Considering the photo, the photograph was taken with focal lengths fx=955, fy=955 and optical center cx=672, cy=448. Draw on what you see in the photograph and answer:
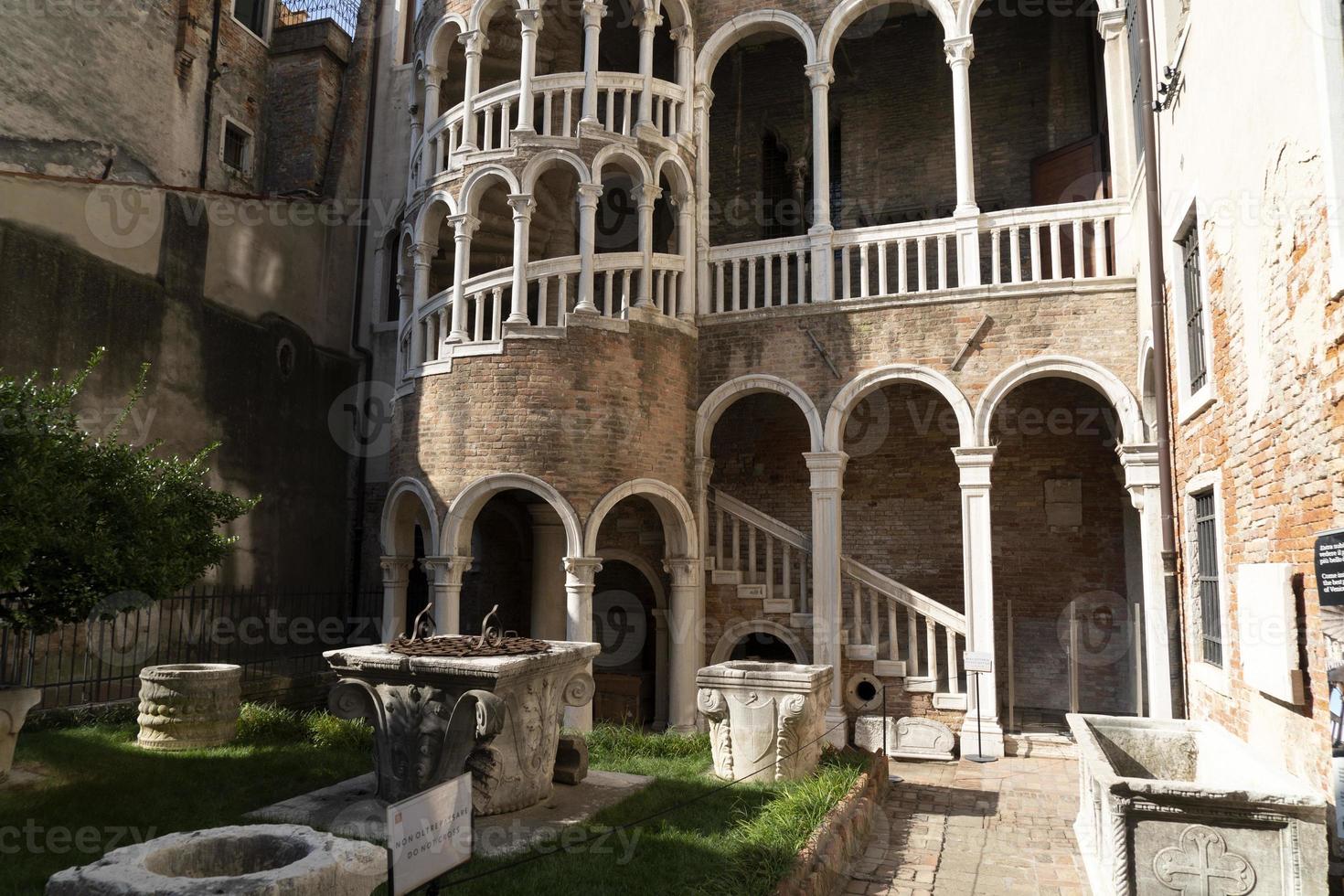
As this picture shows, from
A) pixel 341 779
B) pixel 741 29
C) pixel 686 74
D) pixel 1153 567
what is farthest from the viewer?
pixel 741 29

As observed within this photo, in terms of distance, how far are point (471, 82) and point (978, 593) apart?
9335mm

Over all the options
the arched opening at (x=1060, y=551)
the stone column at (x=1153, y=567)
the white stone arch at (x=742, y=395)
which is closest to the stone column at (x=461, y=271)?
the white stone arch at (x=742, y=395)

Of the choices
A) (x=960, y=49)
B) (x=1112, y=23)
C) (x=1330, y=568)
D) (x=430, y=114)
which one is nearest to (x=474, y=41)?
(x=430, y=114)

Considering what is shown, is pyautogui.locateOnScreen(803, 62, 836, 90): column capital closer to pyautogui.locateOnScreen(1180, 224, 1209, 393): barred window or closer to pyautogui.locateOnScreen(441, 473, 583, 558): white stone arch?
pyautogui.locateOnScreen(1180, 224, 1209, 393): barred window

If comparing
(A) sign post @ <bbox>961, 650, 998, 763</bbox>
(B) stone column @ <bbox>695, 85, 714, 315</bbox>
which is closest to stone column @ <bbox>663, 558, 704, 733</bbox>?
(A) sign post @ <bbox>961, 650, 998, 763</bbox>

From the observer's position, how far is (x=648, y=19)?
1286 cm

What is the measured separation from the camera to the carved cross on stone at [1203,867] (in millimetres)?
4887

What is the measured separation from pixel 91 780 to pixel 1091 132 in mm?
15120

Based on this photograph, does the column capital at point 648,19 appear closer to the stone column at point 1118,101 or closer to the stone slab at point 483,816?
the stone column at point 1118,101

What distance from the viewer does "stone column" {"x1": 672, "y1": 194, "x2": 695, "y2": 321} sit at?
1290cm

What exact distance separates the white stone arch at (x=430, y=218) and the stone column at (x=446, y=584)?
4.61 m

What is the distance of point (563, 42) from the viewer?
48.3 feet

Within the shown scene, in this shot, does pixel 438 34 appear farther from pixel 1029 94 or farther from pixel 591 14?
pixel 1029 94

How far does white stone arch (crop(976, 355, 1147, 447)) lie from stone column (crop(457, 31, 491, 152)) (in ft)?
24.3
